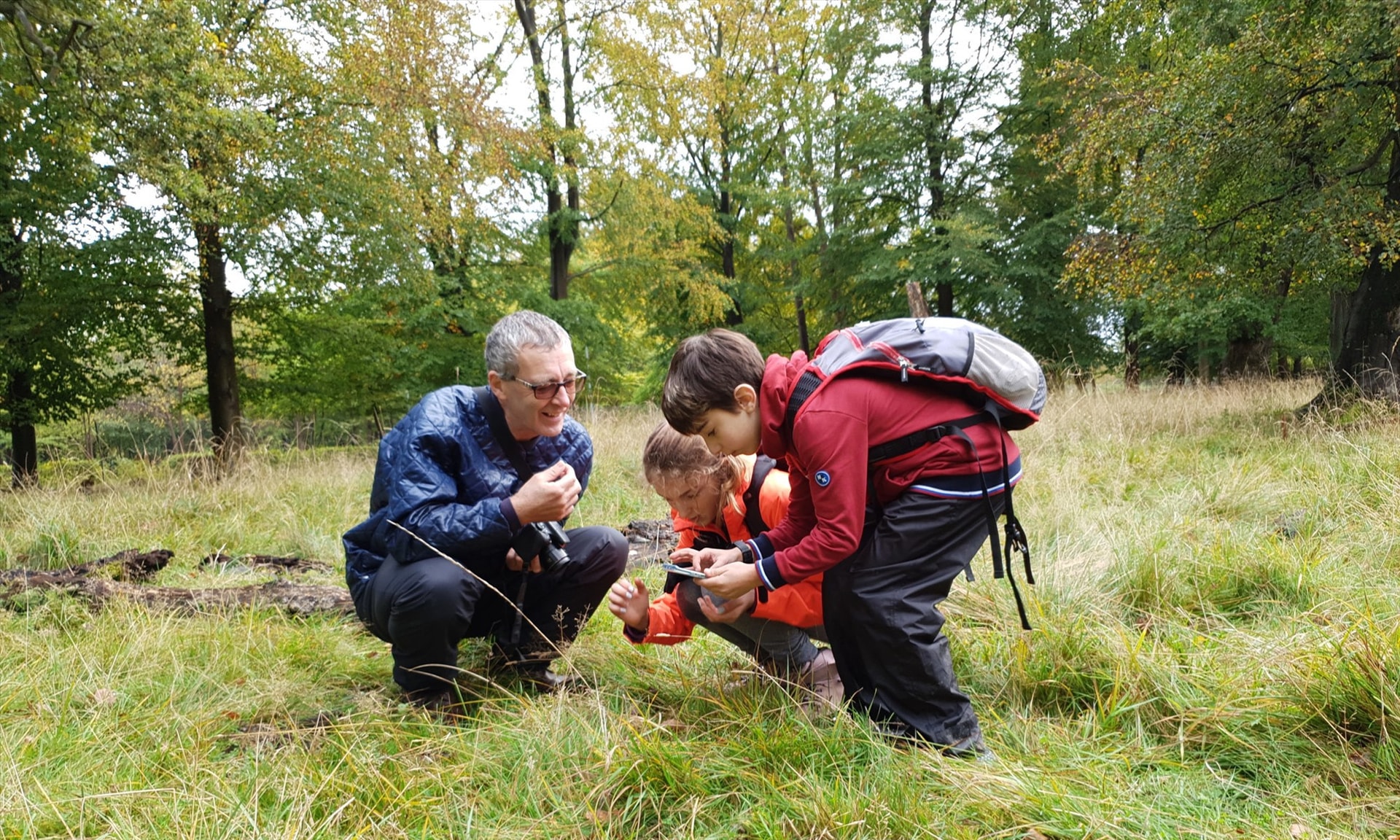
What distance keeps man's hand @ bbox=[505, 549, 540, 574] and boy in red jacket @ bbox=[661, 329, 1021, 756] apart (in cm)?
79

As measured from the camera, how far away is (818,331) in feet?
69.3

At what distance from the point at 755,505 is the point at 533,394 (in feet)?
2.76

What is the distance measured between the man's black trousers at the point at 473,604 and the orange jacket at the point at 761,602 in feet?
1.17

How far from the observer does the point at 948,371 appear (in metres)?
2.02

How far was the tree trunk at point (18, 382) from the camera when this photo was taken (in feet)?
30.0

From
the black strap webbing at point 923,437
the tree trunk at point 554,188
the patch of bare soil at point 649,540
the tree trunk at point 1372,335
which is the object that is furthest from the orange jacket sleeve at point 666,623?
the tree trunk at point 554,188

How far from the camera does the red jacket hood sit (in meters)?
2.09

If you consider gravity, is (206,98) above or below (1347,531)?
above

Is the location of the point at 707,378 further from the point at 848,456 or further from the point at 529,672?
the point at 529,672

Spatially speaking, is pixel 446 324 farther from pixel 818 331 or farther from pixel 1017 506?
pixel 1017 506

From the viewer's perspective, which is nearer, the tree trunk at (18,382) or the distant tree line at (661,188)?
the distant tree line at (661,188)

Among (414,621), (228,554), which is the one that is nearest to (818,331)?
(228,554)

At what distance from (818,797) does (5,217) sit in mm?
12111

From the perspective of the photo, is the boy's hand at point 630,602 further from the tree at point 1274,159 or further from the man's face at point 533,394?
the tree at point 1274,159
